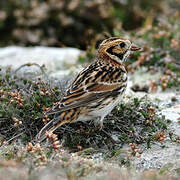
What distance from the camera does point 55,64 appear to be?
8961 mm

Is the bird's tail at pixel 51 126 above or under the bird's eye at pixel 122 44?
under

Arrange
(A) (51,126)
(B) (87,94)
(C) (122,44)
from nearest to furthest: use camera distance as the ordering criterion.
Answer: (A) (51,126)
(B) (87,94)
(C) (122,44)

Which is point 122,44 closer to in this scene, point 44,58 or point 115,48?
point 115,48

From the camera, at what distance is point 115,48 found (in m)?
5.74

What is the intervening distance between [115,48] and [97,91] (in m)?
0.79

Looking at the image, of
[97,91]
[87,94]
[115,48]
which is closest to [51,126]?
[87,94]

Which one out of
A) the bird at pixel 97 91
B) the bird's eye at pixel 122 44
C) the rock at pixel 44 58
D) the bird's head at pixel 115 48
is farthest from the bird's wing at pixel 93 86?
the rock at pixel 44 58

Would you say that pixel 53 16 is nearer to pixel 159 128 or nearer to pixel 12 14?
pixel 12 14

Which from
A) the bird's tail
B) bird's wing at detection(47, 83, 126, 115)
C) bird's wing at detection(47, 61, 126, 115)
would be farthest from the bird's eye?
the bird's tail

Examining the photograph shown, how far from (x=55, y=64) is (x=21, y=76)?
7.26 feet

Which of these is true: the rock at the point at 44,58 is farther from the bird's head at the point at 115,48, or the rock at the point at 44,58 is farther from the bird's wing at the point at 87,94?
the bird's wing at the point at 87,94

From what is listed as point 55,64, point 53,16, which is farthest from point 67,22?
point 55,64

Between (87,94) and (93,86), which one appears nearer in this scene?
(87,94)

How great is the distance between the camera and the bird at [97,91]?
16.5ft
